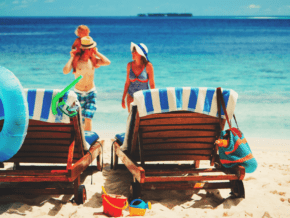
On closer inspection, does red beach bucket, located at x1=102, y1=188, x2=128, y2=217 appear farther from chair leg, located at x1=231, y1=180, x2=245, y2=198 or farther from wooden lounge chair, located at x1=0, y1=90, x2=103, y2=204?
chair leg, located at x1=231, y1=180, x2=245, y2=198

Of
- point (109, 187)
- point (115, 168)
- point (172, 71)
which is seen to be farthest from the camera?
point (172, 71)

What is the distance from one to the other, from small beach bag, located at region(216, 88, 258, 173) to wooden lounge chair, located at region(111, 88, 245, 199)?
0.24 feet

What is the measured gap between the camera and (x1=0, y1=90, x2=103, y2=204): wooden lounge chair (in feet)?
8.88

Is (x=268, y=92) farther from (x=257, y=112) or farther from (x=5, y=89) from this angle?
(x=5, y=89)

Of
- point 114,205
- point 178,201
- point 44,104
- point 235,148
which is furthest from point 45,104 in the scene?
point 235,148

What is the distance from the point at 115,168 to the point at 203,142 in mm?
1259

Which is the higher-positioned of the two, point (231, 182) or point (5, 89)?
point (5, 89)

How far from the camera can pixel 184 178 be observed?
281 centimetres

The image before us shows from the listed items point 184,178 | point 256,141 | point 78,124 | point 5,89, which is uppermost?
point 5,89

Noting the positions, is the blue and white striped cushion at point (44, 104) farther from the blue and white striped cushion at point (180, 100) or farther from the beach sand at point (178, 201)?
the beach sand at point (178, 201)

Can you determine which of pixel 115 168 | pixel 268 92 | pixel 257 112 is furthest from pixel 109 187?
pixel 268 92

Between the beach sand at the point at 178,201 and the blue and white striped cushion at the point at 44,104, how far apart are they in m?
0.76

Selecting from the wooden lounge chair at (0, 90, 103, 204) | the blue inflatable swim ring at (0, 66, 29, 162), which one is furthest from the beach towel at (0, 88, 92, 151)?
the blue inflatable swim ring at (0, 66, 29, 162)

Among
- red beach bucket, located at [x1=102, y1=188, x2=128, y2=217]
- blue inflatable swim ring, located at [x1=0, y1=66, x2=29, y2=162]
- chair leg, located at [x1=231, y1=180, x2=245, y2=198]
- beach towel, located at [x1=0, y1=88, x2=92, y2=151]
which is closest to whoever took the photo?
blue inflatable swim ring, located at [x1=0, y1=66, x2=29, y2=162]
